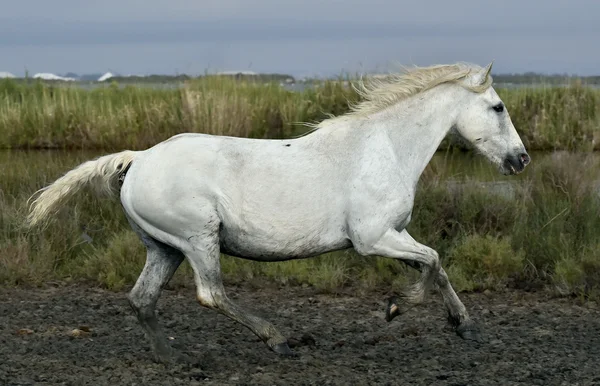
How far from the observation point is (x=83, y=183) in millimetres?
6766

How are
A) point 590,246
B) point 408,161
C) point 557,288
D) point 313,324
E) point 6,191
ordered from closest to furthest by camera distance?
point 408,161, point 313,324, point 557,288, point 590,246, point 6,191

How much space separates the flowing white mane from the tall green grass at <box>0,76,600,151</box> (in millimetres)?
12338

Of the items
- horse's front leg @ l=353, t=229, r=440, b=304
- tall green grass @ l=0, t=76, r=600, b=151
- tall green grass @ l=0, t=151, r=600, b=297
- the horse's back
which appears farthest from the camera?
tall green grass @ l=0, t=76, r=600, b=151

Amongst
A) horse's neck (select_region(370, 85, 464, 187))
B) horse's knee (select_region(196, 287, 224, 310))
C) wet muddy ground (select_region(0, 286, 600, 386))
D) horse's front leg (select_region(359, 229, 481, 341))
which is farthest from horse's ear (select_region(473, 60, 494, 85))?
horse's knee (select_region(196, 287, 224, 310))

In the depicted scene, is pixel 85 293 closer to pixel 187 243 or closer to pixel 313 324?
pixel 313 324

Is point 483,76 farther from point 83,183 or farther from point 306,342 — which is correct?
point 83,183

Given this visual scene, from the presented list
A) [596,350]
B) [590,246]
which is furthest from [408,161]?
[590,246]

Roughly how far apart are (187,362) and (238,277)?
3.00 metres

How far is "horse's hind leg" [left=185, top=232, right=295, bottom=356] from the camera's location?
6.38 metres

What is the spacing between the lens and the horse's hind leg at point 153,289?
21.6 feet

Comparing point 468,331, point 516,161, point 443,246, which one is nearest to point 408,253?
point 468,331

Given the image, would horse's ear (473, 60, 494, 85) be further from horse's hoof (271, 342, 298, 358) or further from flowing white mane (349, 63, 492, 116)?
horse's hoof (271, 342, 298, 358)

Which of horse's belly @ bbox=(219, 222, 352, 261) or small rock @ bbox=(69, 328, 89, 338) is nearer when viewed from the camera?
horse's belly @ bbox=(219, 222, 352, 261)

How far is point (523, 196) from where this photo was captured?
10867 mm
